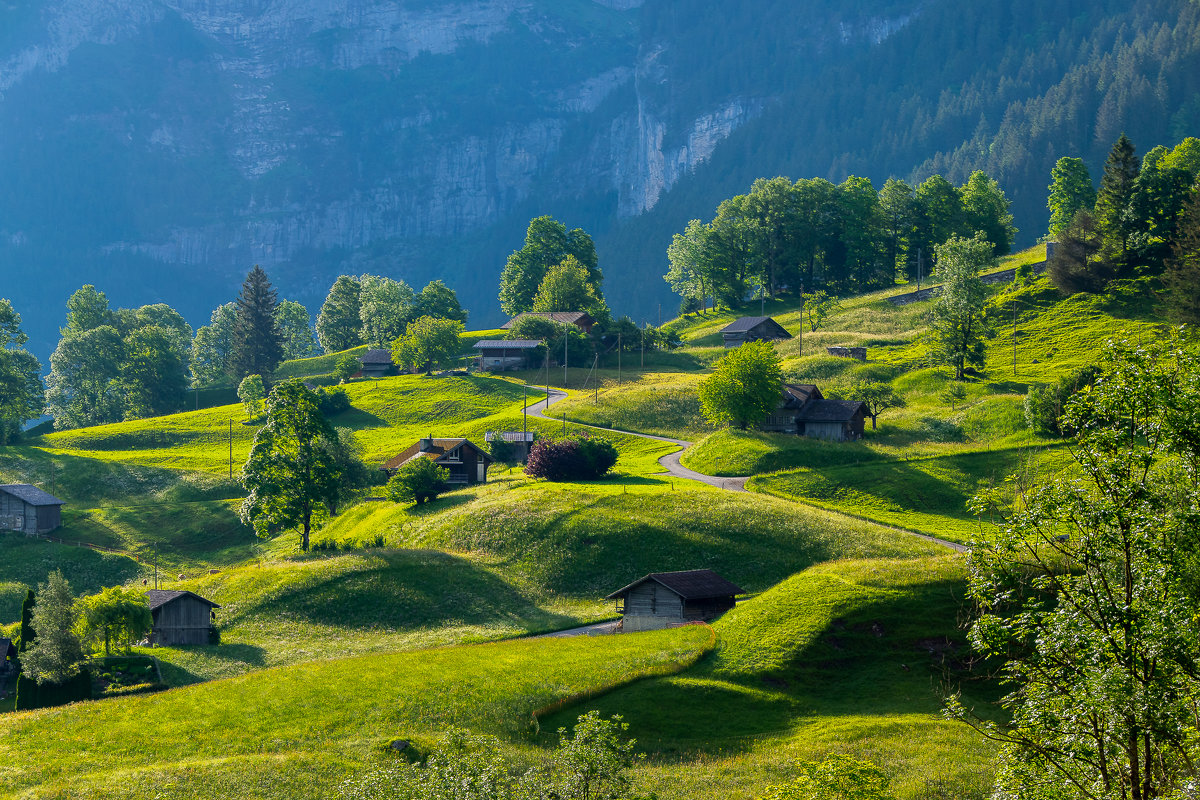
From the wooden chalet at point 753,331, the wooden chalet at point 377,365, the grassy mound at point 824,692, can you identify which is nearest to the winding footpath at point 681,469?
the grassy mound at point 824,692

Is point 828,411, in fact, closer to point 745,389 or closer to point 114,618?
point 745,389

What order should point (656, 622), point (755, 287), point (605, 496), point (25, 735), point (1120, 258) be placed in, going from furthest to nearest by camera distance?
point (755, 287), point (1120, 258), point (605, 496), point (656, 622), point (25, 735)

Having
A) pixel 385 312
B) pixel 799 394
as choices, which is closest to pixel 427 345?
pixel 385 312

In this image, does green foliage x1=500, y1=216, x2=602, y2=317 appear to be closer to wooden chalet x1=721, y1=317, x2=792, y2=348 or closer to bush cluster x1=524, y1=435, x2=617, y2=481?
wooden chalet x1=721, y1=317, x2=792, y2=348

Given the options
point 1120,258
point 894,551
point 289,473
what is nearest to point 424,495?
point 289,473

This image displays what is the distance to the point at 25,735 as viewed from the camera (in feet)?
137

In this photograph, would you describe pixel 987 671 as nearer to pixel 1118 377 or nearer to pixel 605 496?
pixel 1118 377

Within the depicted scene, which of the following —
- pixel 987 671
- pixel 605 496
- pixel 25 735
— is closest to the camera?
pixel 25 735

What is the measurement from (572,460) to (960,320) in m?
49.1

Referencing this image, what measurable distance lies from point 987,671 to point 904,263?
135 m

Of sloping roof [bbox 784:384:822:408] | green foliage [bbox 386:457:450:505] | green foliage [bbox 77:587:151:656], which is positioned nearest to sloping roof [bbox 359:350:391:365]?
green foliage [bbox 386:457:450:505]

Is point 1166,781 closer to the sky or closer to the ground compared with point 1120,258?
closer to the ground

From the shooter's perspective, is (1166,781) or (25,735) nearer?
(1166,781)

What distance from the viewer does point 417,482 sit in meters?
86.7
